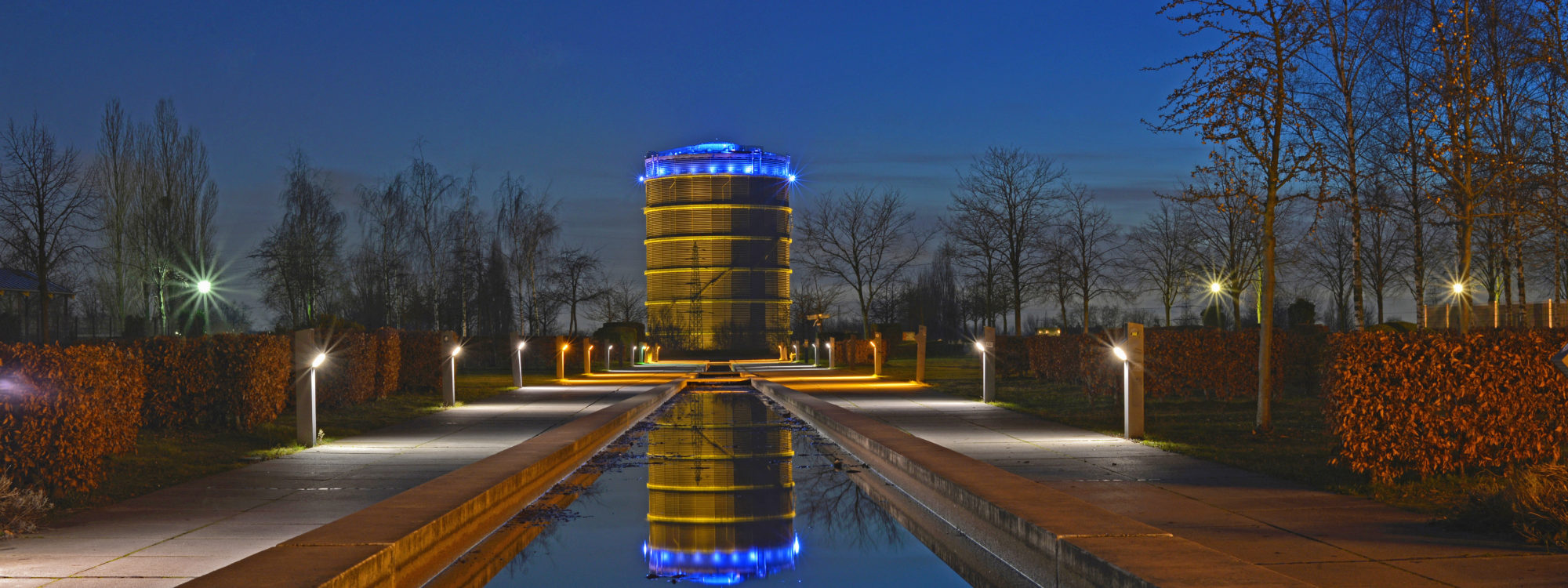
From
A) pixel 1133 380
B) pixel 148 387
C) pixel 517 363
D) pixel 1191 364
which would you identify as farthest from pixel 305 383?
pixel 517 363

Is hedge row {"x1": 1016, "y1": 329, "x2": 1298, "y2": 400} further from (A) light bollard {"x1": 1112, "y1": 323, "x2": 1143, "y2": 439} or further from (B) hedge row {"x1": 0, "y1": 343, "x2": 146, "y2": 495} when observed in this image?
(B) hedge row {"x1": 0, "y1": 343, "x2": 146, "y2": 495}

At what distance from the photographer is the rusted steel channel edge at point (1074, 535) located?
228 inches

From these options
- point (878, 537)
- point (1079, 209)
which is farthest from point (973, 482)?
point (1079, 209)

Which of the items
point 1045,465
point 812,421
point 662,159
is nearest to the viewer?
point 1045,465

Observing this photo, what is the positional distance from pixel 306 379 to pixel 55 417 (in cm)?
535

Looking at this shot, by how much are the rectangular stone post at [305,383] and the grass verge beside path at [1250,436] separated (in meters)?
10.6

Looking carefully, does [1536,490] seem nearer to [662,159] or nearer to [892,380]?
[892,380]

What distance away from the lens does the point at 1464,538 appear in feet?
24.4

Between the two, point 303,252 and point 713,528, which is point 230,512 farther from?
point 303,252

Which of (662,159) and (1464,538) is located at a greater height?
(662,159)

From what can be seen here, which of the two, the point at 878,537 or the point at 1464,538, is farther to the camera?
the point at 878,537

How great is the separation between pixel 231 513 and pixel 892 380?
25863 mm

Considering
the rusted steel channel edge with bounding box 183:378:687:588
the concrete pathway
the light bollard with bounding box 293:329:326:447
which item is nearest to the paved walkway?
the rusted steel channel edge with bounding box 183:378:687:588

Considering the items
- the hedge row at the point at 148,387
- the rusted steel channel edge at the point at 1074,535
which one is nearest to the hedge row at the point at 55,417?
the hedge row at the point at 148,387
